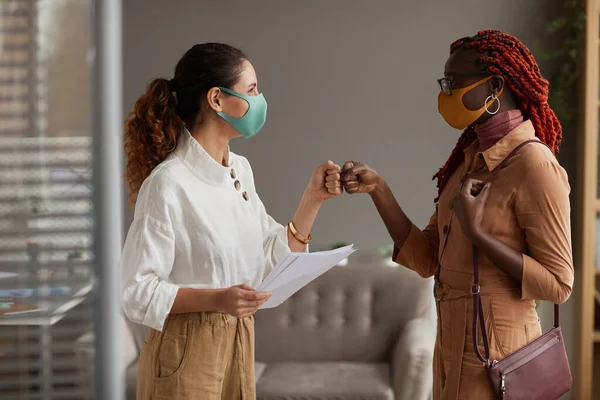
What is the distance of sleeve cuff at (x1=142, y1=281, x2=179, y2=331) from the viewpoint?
1.20 metres

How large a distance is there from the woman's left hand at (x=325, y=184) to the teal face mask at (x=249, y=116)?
225 millimetres

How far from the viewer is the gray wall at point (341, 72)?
139 inches

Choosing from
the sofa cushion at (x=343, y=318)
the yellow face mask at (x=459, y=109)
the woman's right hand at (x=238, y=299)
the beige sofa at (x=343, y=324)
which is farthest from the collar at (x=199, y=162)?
the sofa cushion at (x=343, y=318)

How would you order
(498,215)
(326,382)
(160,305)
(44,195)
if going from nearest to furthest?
(44,195) → (160,305) → (498,215) → (326,382)

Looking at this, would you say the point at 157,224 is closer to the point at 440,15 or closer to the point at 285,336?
the point at 285,336

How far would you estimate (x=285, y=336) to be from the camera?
125 inches

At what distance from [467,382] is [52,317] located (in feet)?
3.03

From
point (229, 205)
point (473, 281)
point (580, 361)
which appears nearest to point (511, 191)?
point (473, 281)

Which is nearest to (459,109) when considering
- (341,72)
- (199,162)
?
(199,162)

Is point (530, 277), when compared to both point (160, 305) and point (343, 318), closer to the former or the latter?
point (160, 305)

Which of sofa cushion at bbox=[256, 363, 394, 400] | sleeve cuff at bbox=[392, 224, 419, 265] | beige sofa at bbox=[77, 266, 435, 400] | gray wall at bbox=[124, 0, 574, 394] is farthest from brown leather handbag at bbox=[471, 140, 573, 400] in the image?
gray wall at bbox=[124, 0, 574, 394]

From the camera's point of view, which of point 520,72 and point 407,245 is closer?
point 520,72

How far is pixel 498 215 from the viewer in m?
1.31

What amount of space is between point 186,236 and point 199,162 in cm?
16
